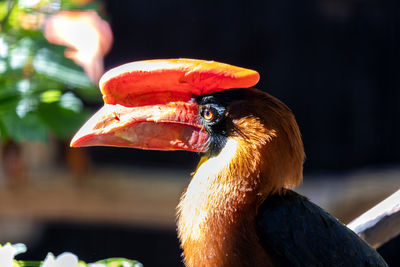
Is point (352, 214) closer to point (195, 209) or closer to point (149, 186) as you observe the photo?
point (149, 186)

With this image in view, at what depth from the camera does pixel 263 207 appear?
1153 mm

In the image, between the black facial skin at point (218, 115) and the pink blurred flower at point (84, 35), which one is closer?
the black facial skin at point (218, 115)

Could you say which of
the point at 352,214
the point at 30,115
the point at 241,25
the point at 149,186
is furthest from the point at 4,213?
the point at 30,115

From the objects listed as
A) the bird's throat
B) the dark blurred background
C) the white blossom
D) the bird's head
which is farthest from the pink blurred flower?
the white blossom

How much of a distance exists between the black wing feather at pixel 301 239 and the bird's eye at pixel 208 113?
0.19m

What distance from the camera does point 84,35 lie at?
2.32m

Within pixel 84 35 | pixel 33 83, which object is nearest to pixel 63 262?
pixel 33 83

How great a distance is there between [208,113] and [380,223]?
456 mm

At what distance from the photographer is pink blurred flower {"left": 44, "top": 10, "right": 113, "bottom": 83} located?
2.05m

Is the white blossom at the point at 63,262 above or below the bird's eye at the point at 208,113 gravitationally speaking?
below

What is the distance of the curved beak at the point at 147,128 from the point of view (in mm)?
1150

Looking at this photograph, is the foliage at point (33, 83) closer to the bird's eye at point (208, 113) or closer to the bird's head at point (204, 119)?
the bird's head at point (204, 119)

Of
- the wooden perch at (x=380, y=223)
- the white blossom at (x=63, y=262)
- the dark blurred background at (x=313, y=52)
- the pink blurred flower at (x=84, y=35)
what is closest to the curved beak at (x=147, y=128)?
the white blossom at (x=63, y=262)

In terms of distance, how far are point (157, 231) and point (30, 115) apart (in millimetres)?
2491
